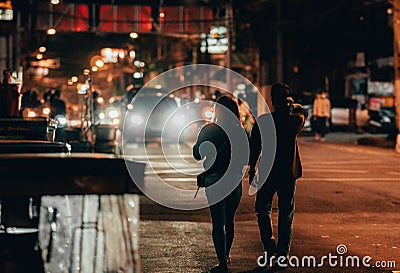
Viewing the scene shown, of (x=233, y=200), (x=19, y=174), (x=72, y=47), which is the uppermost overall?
(x=72, y=47)

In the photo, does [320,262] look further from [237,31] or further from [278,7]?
[237,31]

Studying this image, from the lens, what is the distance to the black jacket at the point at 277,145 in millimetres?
8781

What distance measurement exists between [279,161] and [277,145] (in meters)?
0.18

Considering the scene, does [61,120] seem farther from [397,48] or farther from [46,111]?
[397,48]

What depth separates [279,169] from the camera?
880 centimetres

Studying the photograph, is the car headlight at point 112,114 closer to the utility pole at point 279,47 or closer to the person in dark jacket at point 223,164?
the utility pole at point 279,47

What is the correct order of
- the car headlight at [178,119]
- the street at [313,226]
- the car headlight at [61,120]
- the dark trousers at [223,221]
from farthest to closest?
the car headlight at [178,119] < the car headlight at [61,120] < the street at [313,226] < the dark trousers at [223,221]

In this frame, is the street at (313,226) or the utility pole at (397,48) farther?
the utility pole at (397,48)

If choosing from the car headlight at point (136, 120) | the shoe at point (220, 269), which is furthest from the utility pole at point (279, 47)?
the shoe at point (220, 269)

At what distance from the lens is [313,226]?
11.7 m

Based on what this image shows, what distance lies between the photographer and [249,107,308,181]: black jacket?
8.78 metres

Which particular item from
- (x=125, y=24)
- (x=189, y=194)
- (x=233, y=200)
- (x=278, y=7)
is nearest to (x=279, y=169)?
(x=233, y=200)

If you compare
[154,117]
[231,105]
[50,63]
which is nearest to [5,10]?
[154,117]

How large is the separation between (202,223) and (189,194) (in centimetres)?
322
